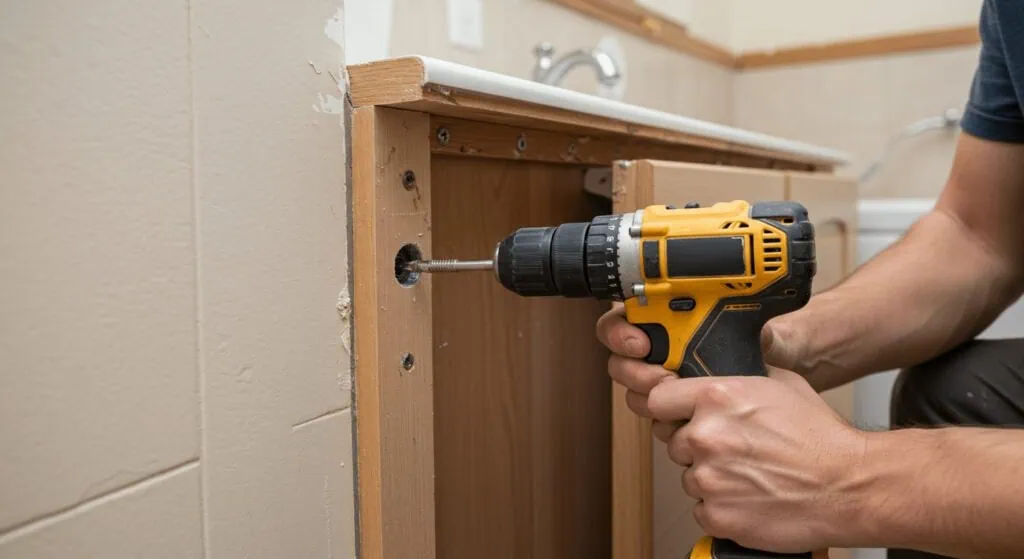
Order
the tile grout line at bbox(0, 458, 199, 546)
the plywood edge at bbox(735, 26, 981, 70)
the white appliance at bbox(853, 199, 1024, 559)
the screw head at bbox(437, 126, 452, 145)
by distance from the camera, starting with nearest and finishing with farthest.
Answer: the tile grout line at bbox(0, 458, 199, 546) → the screw head at bbox(437, 126, 452, 145) → the white appliance at bbox(853, 199, 1024, 559) → the plywood edge at bbox(735, 26, 981, 70)

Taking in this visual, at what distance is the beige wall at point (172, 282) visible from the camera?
399 millimetres

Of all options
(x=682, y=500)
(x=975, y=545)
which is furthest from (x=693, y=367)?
(x=682, y=500)

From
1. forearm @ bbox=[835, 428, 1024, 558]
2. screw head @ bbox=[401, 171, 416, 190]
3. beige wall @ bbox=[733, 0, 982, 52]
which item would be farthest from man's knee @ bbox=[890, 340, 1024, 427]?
beige wall @ bbox=[733, 0, 982, 52]

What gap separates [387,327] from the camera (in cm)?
59

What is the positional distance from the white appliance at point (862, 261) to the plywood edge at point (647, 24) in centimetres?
52

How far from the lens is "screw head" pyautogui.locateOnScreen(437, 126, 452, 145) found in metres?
0.63

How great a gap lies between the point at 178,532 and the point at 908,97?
1.88 metres

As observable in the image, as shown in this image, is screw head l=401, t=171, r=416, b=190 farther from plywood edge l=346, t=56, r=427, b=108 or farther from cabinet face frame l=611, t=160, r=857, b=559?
cabinet face frame l=611, t=160, r=857, b=559

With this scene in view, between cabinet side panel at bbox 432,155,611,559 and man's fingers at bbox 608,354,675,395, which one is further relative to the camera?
cabinet side panel at bbox 432,155,611,559

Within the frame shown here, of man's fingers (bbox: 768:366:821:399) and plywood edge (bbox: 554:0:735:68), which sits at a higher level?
plywood edge (bbox: 554:0:735:68)

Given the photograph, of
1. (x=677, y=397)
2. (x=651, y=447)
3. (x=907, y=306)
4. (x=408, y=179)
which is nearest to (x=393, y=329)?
(x=408, y=179)

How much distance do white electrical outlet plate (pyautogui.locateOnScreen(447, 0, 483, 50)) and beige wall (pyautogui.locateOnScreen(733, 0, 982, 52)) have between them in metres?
1.18

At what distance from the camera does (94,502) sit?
43 centimetres

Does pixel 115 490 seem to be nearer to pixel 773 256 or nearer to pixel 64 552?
pixel 64 552
